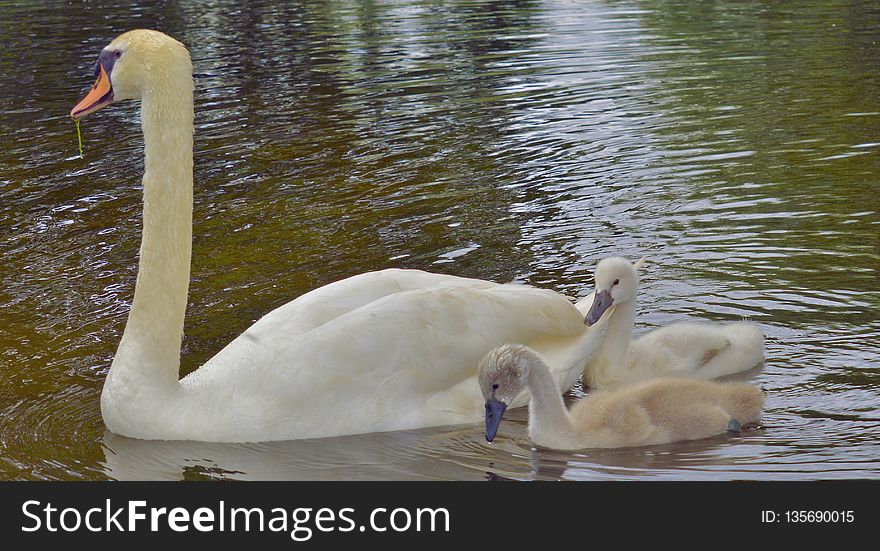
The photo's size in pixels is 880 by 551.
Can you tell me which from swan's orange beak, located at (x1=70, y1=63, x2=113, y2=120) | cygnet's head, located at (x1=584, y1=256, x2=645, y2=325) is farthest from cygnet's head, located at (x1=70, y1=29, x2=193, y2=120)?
cygnet's head, located at (x1=584, y1=256, x2=645, y2=325)

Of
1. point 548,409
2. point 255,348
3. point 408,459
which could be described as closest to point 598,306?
point 548,409

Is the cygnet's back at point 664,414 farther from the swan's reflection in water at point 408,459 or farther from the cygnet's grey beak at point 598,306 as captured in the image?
the cygnet's grey beak at point 598,306

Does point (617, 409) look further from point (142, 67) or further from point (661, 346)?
point (142, 67)

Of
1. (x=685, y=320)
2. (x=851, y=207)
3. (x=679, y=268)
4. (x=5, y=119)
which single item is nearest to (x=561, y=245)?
(x=679, y=268)

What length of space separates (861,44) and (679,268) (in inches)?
476

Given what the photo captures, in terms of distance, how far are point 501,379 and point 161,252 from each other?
5.97 feet

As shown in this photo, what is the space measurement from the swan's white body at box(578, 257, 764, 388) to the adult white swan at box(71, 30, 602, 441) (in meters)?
0.80

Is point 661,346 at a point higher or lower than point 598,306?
lower

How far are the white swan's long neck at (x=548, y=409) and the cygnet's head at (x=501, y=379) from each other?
2.1 inches

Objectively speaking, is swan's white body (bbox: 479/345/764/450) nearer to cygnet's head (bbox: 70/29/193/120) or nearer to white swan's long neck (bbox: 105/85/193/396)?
white swan's long neck (bbox: 105/85/193/396)

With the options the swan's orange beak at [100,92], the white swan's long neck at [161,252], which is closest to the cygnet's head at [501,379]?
the white swan's long neck at [161,252]

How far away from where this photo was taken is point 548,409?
6.09m

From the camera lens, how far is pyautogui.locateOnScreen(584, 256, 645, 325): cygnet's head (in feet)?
22.8

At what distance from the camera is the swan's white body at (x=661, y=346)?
6.95 m
